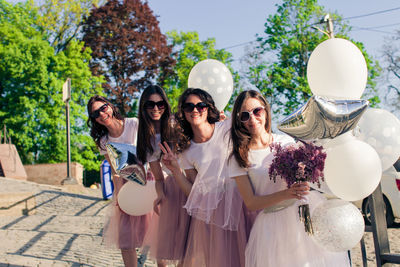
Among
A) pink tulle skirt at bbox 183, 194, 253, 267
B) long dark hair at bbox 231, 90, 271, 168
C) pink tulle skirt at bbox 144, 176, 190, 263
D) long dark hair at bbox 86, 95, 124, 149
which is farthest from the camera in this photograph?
long dark hair at bbox 86, 95, 124, 149

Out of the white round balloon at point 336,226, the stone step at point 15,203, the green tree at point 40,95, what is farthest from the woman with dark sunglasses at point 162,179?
the green tree at point 40,95

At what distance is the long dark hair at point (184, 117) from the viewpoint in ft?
11.1

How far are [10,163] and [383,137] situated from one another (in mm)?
18476

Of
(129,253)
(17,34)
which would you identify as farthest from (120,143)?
(17,34)

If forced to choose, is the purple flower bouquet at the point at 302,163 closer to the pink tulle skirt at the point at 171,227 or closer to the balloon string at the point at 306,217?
the balloon string at the point at 306,217

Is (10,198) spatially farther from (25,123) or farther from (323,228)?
(25,123)

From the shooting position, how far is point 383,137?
271 centimetres

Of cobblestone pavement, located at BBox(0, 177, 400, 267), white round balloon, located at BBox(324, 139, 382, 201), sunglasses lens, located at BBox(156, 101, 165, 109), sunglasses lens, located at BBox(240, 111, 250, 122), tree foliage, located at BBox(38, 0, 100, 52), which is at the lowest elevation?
cobblestone pavement, located at BBox(0, 177, 400, 267)

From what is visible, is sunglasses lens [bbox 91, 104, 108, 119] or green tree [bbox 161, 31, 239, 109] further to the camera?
green tree [bbox 161, 31, 239, 109]

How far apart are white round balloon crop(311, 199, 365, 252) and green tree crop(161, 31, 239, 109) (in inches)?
907

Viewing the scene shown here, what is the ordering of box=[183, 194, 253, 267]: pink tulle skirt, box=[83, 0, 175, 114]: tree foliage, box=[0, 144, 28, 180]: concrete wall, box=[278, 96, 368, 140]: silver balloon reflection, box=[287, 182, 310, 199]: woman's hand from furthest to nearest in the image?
1. box=[83, 0, 175, 114]: tree foliage
2. box=[0, 144, 28, 180]: concrete wall
3. box=[183, 194, 253, 267]: pink tulle skirt
4. box=[287, 182, 310, 199]: woman's hand
5. box=[278, 96, 368, 140]: silver balloon reflection

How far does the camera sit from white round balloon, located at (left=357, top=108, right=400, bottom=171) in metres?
2.72

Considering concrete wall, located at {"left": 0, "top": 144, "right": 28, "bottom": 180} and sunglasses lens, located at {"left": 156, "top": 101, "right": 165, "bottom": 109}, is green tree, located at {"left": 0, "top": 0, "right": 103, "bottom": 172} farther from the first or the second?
sunglasses lens, located at {"left": 156, "top": 101, "right": 165, "bottom": 109}

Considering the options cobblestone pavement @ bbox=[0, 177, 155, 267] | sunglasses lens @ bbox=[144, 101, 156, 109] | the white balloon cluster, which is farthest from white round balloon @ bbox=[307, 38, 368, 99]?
cobblestone pavement @ bbox=[0, 177, 155, 267]
